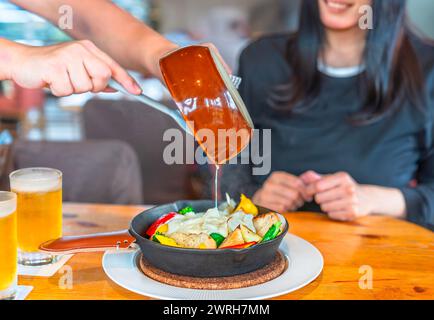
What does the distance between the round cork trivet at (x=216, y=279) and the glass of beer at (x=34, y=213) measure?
24 cm

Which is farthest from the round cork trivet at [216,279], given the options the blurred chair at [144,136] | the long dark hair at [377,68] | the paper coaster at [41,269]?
the blurred chair at [144,136]

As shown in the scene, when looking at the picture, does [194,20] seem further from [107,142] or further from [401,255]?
[401,255]

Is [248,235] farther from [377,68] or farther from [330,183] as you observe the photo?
[377,68]

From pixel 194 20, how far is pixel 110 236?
28.3 feet

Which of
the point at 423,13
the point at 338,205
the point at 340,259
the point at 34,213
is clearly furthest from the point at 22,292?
the point at 423,13

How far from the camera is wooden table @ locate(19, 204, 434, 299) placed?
1007mm

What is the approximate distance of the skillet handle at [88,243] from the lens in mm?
1022

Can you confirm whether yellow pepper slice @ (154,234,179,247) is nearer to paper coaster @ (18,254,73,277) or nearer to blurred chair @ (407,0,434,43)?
paper coaster @ (18,254,73,277)

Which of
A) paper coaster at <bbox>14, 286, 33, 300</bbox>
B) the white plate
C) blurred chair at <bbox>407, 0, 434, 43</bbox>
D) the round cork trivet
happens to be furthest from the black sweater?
blurred chair at <bbox>407, 0, 434, 43</bbox>

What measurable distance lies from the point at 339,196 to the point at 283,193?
0.63 feet

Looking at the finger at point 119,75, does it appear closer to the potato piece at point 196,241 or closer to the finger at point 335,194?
the potato piece at point 196,241

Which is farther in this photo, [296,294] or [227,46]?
[227,46]
